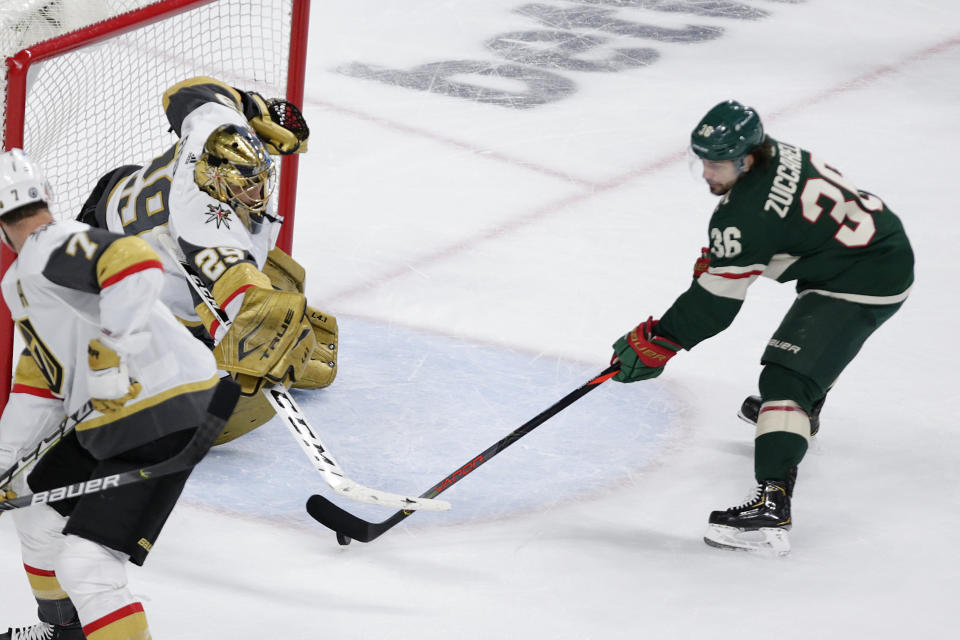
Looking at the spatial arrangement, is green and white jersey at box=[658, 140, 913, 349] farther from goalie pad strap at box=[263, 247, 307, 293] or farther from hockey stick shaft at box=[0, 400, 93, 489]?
hockey stick shaft at box=[0, 400, 93, 489]

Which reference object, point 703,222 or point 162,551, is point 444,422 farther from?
point 703,222

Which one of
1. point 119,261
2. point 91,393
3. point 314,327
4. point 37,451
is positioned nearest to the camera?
point 119,261

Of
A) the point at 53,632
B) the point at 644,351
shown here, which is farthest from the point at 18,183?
the point at 644,351

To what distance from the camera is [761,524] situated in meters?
3.17

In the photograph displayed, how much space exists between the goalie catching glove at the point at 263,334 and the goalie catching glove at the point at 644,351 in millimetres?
757

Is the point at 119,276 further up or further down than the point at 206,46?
further up

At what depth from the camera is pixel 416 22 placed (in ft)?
23.6

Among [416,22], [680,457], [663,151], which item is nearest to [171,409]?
[680,457]

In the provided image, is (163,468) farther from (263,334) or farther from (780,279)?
(780,279)

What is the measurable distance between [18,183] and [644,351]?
1.46 m

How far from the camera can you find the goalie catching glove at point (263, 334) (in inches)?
128

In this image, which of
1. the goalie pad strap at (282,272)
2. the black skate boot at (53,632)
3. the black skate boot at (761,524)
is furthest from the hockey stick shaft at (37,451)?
the black skate boot at (761,524)

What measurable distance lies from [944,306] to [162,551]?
2.76 metres

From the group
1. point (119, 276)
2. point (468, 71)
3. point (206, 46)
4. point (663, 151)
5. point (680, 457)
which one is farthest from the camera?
point (468, 71)
